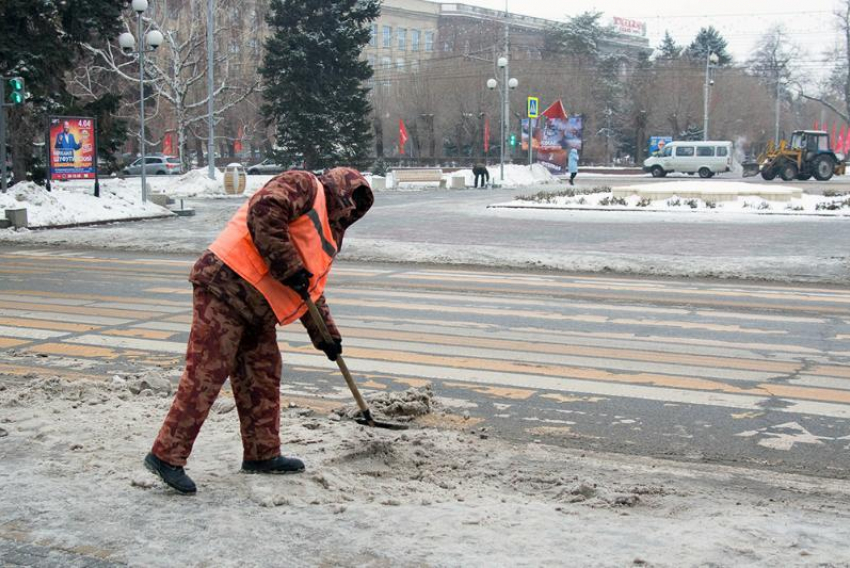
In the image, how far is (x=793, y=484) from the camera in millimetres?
4902

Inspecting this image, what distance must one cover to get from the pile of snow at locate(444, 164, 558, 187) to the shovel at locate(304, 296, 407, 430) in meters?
41.0

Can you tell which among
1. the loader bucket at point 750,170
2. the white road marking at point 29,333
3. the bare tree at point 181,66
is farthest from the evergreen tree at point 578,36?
the white road marking at point 29,333

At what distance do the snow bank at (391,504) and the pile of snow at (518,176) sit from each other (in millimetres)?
41339

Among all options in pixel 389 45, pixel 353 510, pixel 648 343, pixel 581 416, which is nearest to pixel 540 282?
pixel 648 343

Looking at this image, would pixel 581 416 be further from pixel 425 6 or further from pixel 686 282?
pixel 425 6

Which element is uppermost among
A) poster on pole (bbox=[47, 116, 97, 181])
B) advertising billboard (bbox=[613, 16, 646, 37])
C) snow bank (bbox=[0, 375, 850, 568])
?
advertising billboard (bbox=[613, 16, 646, 37])

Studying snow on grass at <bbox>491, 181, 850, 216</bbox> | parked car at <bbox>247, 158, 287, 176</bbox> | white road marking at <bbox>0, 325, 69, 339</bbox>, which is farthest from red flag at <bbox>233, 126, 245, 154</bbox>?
white road marking at <bbox>0, 325, 69, 339</bbox>

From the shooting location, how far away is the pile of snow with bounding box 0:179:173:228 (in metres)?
Result: 22.1

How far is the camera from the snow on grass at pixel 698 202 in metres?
25.4

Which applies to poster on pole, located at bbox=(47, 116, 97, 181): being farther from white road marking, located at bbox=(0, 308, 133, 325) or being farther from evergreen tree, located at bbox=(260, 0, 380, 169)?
evergreen tree, located at bbox=(260, 0, 380, 169)

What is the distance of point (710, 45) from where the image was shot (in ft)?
304

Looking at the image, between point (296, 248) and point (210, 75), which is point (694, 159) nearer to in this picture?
point (210, 75)

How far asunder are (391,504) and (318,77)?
4547cm

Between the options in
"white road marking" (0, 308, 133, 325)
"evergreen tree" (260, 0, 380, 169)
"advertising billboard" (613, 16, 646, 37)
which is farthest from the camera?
"advertising billboard" (613, 16, 646, 37)
